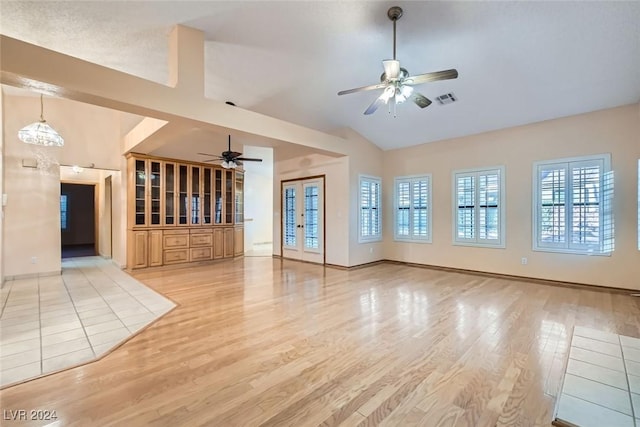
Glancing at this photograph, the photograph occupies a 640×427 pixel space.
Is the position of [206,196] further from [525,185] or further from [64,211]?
[64,211]

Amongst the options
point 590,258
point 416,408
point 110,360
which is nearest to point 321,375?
point 416,408

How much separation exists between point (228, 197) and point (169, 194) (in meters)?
1.51

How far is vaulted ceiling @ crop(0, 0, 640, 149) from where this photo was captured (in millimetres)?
3008

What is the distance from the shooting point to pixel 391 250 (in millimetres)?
7262

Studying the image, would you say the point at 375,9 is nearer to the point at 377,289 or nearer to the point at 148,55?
the point at 148,55

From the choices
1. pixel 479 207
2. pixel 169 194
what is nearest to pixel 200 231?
pixel 169 194

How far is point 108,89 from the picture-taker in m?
2.82

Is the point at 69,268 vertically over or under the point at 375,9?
under

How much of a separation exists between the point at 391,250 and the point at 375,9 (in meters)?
5.40

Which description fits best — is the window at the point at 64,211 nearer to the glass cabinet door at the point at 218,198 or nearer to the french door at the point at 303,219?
the glass cabinet door at the point at 218,198

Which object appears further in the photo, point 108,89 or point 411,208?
point 411,208

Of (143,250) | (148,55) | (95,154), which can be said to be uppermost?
(148,55)

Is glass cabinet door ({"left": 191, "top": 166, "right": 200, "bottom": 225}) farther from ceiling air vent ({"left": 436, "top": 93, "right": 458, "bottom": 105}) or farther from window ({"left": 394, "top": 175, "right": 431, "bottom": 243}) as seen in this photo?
ceiling air vent ({"left": 436, "top": 93, "right": 458, "bottom": 105})

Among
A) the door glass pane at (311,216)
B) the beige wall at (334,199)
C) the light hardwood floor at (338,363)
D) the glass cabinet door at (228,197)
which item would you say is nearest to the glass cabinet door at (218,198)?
the glass cabinet door at (228,197)
